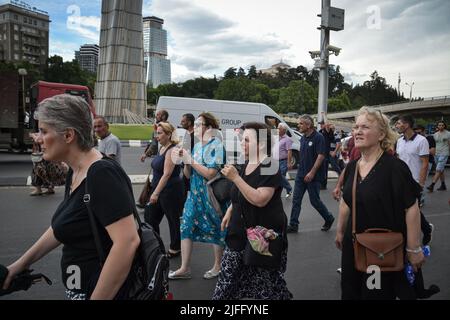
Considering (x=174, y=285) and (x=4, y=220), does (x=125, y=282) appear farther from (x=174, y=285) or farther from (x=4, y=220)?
(x=4, y=220)

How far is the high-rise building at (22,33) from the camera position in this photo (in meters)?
96.1

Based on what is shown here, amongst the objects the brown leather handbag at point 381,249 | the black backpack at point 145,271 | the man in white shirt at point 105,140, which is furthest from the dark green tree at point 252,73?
the black backpack at point 145,271

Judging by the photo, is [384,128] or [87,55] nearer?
[384,128]

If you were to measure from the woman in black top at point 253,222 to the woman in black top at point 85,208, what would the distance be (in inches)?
46.6

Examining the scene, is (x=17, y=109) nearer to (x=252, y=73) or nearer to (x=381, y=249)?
(x=381, y=249)

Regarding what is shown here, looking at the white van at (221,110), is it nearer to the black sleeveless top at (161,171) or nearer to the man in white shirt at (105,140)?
the man in white shirt at (105,140)

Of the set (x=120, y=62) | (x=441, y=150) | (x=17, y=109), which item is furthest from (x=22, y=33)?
(x=441, y=150)

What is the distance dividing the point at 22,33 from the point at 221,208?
110170 millimetres

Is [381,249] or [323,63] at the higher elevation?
[323,63]

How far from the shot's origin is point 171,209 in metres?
4.73

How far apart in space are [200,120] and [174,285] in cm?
174

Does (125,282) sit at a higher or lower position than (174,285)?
higher

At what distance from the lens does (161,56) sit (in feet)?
550
